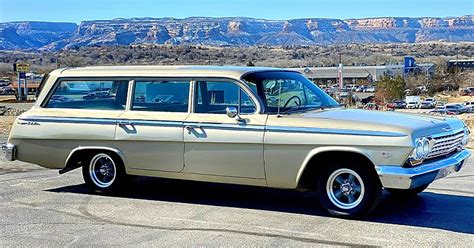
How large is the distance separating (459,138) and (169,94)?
331cm

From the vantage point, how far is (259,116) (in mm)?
7070

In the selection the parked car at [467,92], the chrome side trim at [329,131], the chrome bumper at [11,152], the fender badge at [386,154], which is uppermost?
the chrome side trim at [329,131]

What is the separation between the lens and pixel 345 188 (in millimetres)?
6789

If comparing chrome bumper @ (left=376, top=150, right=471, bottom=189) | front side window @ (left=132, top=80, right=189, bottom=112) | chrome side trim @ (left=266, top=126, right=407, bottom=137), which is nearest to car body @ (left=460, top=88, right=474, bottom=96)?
front side window @ (left=132, top=80, right=189, bottom=112)

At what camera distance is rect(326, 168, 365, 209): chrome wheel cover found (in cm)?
670

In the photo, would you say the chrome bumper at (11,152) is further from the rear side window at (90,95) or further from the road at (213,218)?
the rear side window at (90,95)

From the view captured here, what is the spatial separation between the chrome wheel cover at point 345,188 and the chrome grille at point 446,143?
761mm

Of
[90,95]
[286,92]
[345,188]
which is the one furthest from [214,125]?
[90,95]

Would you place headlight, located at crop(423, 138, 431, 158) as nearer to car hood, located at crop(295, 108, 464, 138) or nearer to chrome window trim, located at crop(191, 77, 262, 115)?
car hood, located at crop(295, 108, 464, 138)

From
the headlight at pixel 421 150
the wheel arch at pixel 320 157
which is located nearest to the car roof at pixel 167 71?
the wheel arch at pixel 320 157

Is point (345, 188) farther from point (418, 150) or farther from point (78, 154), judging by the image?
point (78, 154)

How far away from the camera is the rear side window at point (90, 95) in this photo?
26.4 ft

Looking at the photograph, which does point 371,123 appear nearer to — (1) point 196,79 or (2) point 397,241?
(2) point 397,241

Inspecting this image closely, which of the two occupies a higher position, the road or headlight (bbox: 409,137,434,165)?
headlight (bbox: 409,137,434,165)
